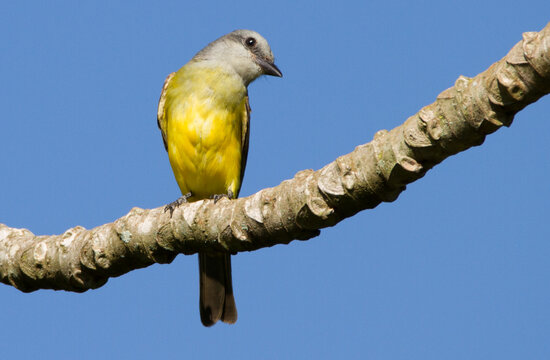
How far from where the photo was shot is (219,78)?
6.59 metres

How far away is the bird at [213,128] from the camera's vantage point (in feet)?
20.7

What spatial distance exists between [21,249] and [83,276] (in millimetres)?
502

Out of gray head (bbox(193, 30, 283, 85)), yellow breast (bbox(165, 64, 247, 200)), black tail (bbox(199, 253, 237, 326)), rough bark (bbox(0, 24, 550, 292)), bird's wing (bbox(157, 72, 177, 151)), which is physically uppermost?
gray head (bbox(193, 30, 283, 85))

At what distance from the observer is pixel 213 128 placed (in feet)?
20.7

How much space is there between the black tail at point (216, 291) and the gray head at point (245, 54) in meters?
1.79

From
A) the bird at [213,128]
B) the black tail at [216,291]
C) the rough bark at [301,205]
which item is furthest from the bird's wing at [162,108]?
the rough bark at [301,205]

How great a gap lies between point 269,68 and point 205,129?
1036 millimetres

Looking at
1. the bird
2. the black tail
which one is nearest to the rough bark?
the bird

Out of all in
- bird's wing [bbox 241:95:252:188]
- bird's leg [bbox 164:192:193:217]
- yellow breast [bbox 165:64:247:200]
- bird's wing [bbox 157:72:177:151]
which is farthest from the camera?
bird's wing [bbox 157:72:177:151]

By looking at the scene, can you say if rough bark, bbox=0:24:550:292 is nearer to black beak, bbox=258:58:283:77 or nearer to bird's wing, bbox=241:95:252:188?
bird's wing, bbox=241:95:252:188

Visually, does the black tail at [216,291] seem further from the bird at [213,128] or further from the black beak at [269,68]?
the black beak at [269,68]

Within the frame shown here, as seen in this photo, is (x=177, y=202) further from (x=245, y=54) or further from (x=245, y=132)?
(x=245, y=54)

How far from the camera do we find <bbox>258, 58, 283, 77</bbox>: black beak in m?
6.84

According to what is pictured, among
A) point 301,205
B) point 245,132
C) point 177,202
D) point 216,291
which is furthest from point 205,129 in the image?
point 301,205
